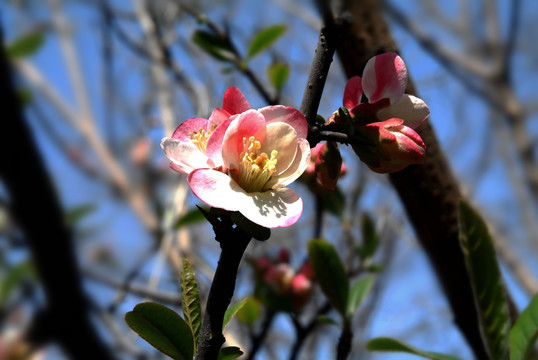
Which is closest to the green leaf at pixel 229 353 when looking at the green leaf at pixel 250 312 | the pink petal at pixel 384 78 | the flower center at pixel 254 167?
the flower center at pixel 254 167

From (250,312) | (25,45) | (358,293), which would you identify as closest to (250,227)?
(358,293)

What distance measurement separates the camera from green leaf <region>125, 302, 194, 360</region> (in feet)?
1.19

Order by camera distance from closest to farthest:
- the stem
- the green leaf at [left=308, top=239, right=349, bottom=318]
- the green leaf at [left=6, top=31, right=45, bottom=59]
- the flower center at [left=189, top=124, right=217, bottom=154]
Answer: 1. the stem
2. the flower center at [left=189, top=124, right=217, bottom=154]
3. the green leaf at [left=308, top=239, right=349, bottom=318]
4. the green leaf at [left=6, top=31, right=45, bottom=59]

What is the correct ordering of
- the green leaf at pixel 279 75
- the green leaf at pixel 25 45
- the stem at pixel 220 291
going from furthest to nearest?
the green leaf at pixel 279 75 < the green leaf at pixel 25 45 < the stem at pixel 220 291

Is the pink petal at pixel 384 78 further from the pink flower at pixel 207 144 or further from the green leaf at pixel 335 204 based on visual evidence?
the green leaf at pixel 335 204

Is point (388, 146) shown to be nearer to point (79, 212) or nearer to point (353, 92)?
point (353, 92)

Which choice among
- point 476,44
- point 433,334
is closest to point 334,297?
point 433,334

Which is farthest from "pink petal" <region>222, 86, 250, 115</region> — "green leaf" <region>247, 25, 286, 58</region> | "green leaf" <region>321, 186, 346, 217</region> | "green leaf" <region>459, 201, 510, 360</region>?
"green leaf" <region>321, 186, 346, 217</region>

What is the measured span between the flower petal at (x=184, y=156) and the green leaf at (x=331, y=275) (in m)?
0.28

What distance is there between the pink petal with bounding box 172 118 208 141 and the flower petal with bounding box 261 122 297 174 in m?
0.07

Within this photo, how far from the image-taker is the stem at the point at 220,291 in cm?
29

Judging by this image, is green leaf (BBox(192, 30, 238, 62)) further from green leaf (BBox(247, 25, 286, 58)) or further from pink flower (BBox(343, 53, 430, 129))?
pink flower (BBox(343, 53, 430, 129))

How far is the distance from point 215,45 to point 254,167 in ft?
1.76

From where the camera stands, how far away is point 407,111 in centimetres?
38
